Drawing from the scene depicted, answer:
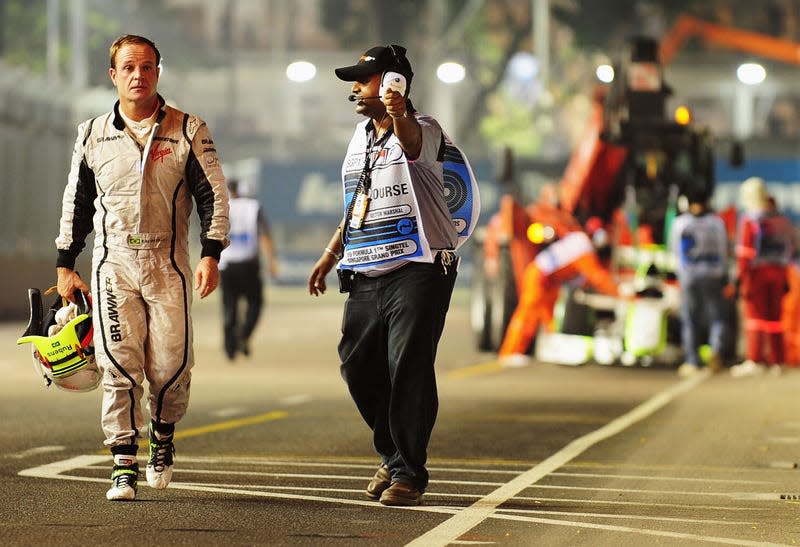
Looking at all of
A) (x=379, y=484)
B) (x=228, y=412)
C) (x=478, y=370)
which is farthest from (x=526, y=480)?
(x=478, y=370)

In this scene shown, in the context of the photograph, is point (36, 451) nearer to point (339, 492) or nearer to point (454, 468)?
point (454, 468)

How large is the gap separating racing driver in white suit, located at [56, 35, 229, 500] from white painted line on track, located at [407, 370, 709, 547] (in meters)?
1.41

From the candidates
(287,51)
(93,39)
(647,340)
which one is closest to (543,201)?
(647,340)

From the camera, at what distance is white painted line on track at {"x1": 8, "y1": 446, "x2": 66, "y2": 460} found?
10.8 metres

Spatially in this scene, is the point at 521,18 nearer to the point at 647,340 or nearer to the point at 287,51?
the point at 647,340

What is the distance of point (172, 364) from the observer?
895 cm

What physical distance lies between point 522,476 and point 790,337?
1276cm

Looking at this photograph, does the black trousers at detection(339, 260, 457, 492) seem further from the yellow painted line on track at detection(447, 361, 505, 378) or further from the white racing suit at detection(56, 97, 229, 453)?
the yellow painted line on track at detection(447, 361, 505, 378)

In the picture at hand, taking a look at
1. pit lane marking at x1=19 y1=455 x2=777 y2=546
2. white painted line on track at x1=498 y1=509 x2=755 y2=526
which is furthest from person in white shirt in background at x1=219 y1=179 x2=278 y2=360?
white painted line on track at x1=498 y1=509 x2=755 y2=526

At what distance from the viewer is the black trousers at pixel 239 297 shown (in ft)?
68.6

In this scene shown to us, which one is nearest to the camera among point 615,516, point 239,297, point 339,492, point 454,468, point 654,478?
point 615,516

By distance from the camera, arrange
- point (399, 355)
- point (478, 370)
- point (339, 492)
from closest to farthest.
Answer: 1. point (399, 355)
2. point (339, 492)
3. point (478, 370)

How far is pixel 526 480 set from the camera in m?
10.0

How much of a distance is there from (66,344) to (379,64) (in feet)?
6.00
